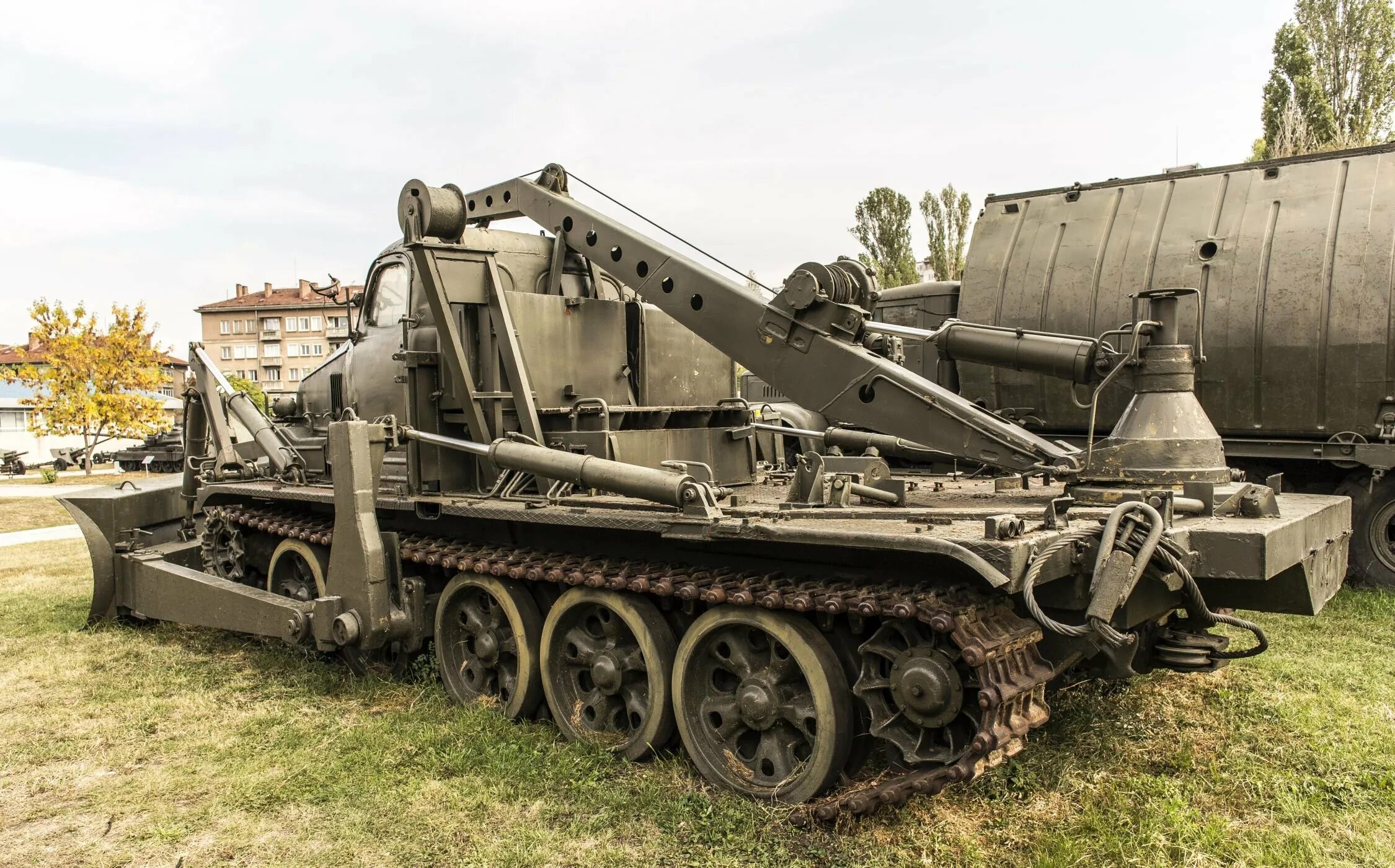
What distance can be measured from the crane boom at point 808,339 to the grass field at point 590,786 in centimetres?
162

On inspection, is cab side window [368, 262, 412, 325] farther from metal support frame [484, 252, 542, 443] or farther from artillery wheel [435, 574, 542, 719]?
artillery wheel [435, 574, 542, 719]

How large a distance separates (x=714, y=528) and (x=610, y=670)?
1.29 m

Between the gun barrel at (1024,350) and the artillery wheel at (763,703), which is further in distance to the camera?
the gun barrel at (1024,350)

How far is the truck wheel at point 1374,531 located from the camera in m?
8.88

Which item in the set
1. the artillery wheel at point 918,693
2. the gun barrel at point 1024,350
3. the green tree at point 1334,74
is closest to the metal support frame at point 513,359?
the gun barrel at point 1024,350

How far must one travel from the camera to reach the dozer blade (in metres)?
8.66

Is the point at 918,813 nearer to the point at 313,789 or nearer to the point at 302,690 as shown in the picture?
the point at 313,789

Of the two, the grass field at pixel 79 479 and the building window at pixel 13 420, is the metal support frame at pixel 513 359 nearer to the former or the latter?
the grass field at pixel 79 479

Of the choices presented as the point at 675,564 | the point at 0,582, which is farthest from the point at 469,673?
the point at 0,582

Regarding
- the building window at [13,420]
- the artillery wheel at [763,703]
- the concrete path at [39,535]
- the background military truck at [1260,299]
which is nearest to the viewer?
the artillery wheel at [763,703]

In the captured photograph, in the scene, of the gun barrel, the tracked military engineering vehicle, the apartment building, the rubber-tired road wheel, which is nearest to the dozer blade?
the tracked military engineering vehicle

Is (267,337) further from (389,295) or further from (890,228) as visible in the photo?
(389,295)

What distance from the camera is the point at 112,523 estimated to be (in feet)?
29.2

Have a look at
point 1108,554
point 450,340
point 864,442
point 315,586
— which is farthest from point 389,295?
point 1108,554
